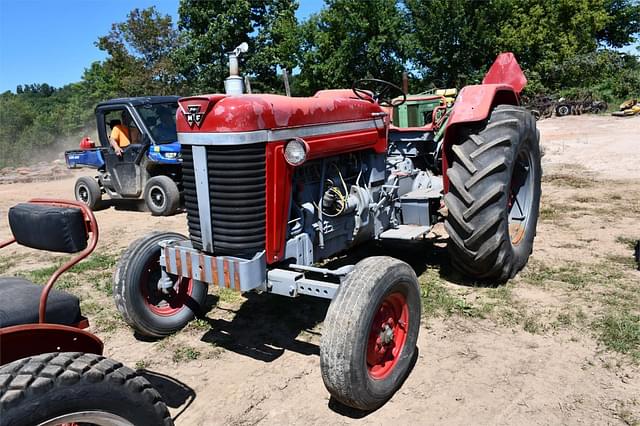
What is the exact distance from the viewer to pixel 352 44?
87.7ft

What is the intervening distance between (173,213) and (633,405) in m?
7.08

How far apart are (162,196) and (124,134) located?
5.52ft

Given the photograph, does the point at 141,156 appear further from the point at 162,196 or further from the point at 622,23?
the point at 622,23

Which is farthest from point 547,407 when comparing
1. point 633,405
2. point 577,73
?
point 577,73

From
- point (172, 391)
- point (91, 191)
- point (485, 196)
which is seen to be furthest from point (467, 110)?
point (91, 191)

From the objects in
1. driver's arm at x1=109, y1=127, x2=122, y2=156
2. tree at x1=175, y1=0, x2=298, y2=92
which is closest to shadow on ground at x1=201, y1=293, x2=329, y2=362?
driver's arm at x1=109, y1=127, x2=122, y2=156

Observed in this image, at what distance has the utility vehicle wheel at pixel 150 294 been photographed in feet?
11.3

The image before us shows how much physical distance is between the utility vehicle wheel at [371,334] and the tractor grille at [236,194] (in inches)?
25.6

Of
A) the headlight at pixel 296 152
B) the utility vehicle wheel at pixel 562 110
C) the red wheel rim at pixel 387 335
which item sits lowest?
the red wheel rim at pixel 387 335

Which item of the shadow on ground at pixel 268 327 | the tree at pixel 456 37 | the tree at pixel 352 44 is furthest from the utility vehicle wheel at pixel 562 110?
the shadow on ground at pixel 268 327

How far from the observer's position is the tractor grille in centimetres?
290

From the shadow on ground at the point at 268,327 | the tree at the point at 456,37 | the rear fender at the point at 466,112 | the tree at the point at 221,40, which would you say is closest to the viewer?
the shadow on ground at the point at 268,327

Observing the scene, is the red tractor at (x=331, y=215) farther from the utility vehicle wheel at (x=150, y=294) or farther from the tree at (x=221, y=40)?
the tree at (x=221, y=40)

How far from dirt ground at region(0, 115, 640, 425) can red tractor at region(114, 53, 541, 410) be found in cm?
23
